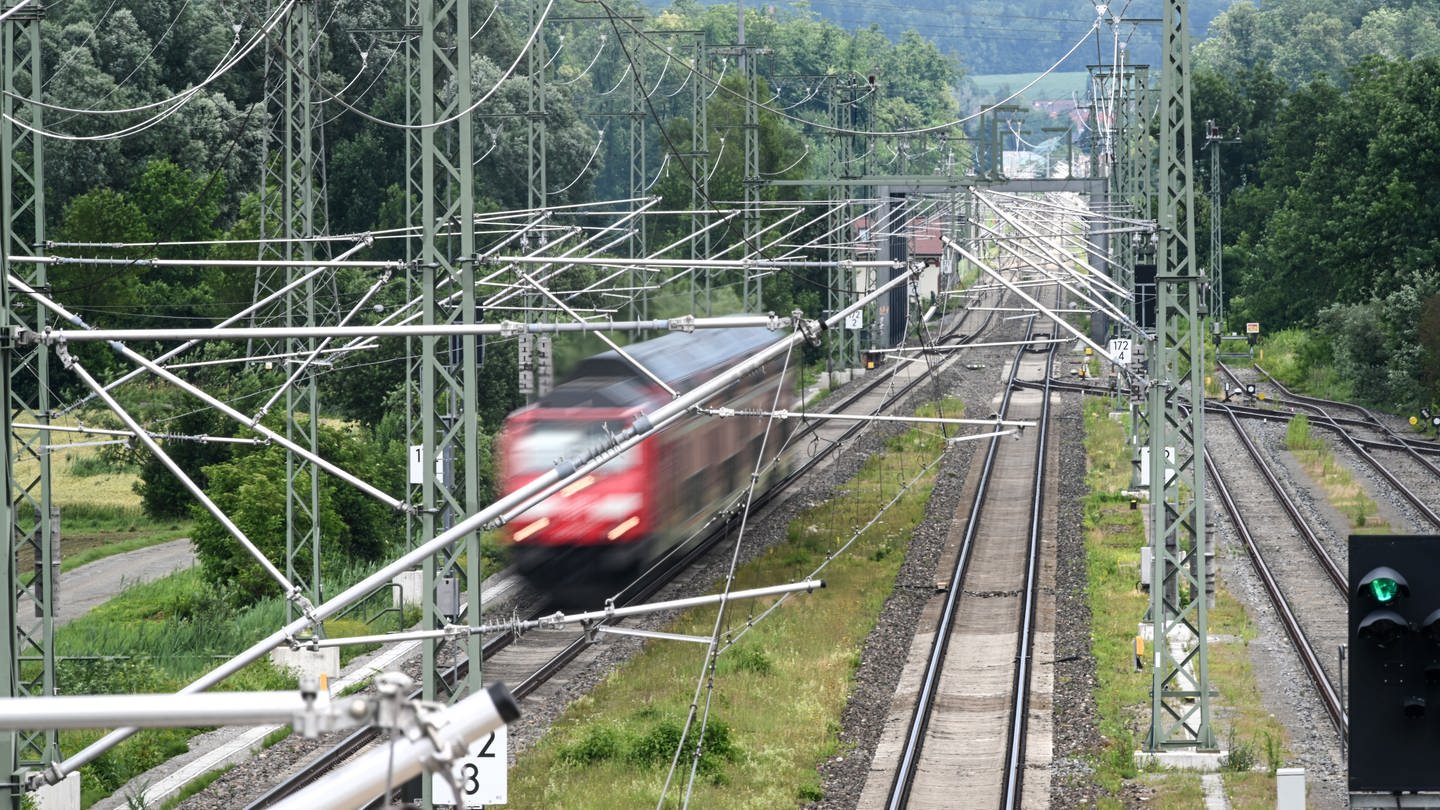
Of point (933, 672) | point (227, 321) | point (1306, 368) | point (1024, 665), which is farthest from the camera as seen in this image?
point (1306, 368)

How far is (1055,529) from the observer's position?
35.9 meters

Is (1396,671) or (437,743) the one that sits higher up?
(437,743)

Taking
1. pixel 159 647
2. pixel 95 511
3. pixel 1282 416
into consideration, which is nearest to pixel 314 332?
pixel 159 647

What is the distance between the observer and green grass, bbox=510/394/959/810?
18984 millimetres

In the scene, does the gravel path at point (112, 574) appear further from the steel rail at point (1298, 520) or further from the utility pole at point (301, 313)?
the steel rail at point (1298, 520)

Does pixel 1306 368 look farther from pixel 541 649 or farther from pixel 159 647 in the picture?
pixel 159 647

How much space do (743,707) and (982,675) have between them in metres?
4.00

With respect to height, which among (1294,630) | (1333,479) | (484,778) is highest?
(484,778)

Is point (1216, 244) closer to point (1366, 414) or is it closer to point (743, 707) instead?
point (1366, 414)

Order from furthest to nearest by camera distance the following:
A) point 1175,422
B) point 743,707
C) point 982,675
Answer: point 982,675 → point 743,707 → point 1175,422

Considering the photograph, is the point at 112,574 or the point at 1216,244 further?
the point at 1216,244

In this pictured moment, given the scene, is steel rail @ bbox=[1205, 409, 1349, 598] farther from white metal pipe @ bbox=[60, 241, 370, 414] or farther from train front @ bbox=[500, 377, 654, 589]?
white metal pipe @ bbox=[60, 241, 370, 414]

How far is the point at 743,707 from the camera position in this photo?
72.8 feet

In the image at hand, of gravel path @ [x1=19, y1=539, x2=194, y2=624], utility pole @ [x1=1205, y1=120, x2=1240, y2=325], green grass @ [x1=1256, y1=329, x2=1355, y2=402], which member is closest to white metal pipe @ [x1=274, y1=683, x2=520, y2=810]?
gravel path @ [x1=19, y1=539, x2=194, y2=624]
